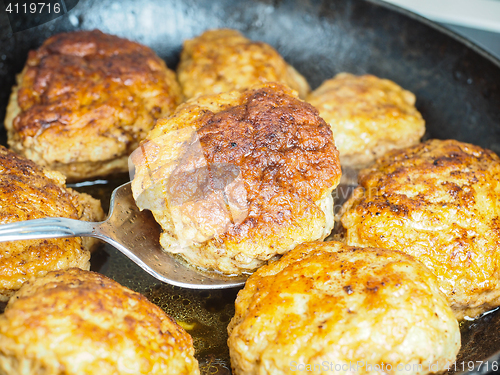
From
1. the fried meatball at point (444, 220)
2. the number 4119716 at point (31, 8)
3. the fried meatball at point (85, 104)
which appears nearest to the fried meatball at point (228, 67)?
the fried meatball at point (85, 104)

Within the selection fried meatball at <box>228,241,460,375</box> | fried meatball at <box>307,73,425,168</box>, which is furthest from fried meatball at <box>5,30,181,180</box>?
fried meatball at <box>228,241,460,375</box>

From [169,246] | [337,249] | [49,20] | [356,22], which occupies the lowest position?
[169,246]

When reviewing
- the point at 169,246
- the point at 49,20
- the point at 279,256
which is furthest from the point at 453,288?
the point at 49,20

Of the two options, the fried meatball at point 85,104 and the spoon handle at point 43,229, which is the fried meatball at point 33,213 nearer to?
the spoon handle at point 43,229

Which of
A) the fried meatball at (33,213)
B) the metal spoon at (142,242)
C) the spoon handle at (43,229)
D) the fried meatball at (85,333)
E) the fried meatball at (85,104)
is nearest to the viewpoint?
the fried meatball at (85,333)

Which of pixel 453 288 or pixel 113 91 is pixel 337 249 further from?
pixel 113 91

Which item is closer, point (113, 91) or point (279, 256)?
point (279, 256)

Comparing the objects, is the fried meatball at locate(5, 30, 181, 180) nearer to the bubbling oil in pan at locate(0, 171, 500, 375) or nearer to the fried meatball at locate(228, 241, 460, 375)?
the bubbling oil in pan at locate(0, 171, 500, 375)
